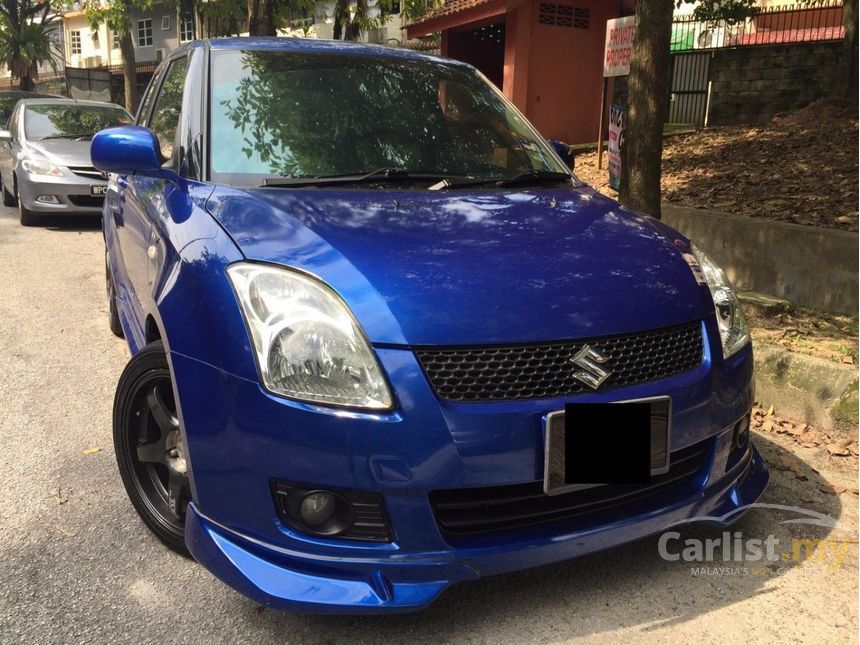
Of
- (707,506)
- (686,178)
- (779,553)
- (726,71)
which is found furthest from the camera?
(726,71)

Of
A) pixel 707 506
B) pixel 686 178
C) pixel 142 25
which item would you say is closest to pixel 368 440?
pixel 707 506

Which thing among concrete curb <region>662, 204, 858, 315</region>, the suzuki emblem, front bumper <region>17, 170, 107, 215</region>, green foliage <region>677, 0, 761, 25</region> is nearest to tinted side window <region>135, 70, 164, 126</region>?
the suzuki emblem

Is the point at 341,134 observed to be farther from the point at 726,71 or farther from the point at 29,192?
the point at 726,71

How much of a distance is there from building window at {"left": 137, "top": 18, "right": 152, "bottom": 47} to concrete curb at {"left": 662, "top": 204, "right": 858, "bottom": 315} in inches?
1566

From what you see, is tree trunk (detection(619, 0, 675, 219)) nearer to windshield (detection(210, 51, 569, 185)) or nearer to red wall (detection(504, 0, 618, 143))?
windshield (detection(210, 51, 569, 185))

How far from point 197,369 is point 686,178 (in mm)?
7598

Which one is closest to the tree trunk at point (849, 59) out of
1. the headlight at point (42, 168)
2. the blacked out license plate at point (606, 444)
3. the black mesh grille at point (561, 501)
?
the black mesh grille at point (561, 501)

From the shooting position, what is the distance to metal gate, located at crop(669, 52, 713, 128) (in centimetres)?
1352

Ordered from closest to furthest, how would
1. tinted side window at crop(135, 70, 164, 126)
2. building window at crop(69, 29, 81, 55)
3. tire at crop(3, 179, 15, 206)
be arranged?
tinted side window at crop(135, 70, 164, 126)
tire at crop(3, 179, 15, 206)
building window at crop(69, 29, 81, 55)

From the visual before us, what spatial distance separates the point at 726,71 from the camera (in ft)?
38.2

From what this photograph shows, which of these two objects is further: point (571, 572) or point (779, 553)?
point (779, 553)

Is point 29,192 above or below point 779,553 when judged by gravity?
above

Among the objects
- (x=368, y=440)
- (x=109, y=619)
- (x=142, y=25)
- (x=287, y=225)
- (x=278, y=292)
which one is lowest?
(x=109, y=619)

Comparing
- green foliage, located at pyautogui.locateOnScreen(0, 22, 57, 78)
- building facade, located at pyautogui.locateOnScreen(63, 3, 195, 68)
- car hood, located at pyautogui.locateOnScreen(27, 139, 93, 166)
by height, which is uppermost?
building facade, located at pyautogui.locateOnScreen(63, 3, 195, 68)
